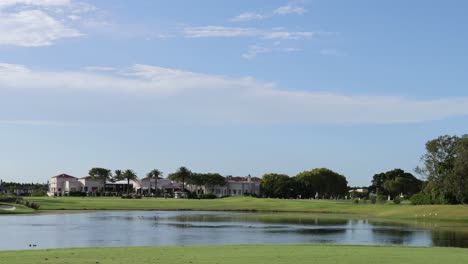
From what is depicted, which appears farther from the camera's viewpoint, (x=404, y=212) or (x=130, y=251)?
(x=404, y=212)

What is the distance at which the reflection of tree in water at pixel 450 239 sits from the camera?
44.0m

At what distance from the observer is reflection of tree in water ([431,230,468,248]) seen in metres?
44.0

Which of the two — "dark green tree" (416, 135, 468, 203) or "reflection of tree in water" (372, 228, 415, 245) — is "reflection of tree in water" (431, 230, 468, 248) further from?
"dark green tree" (416, 135, 468, 203)

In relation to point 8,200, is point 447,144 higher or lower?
higher

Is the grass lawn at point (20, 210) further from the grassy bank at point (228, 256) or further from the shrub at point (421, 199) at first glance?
the shrub at point (421, 199)

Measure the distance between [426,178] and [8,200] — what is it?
68466 mm

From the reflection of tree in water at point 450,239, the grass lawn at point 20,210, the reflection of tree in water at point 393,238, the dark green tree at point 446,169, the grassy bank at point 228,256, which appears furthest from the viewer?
the dark green tree at point 446,169

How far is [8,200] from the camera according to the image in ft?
332

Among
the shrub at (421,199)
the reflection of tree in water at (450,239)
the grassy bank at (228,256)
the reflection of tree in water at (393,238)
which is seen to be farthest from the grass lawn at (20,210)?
the shrub at (421,199)

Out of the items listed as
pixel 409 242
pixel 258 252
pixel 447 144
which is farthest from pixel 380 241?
pixel 447 144

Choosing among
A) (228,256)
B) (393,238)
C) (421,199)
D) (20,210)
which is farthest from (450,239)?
(421,199)

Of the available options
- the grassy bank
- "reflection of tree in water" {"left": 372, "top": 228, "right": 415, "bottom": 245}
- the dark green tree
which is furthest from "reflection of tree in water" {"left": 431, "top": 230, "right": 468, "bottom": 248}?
the dark green tree

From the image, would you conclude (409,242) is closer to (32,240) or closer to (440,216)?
(32,240)

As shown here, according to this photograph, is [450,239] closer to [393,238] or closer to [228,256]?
[393,238]
